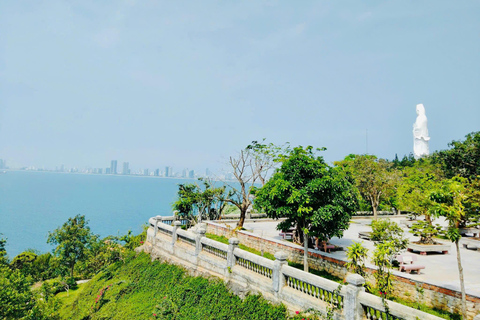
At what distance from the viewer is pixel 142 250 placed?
19438mm

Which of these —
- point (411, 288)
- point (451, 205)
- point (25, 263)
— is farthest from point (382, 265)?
point (25, 263)

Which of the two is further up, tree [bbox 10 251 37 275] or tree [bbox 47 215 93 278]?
tree [bbox 47 215 93 278]

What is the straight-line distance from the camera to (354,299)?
24.5 feet

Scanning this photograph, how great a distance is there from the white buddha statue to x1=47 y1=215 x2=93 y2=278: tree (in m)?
66.0

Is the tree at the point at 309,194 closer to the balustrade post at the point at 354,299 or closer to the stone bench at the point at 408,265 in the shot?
the stone bench at the point at 408,265

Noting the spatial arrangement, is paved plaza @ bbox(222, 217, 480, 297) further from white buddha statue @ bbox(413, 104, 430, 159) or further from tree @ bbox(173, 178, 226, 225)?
white buddha statue @ bbox(413, 104, 430, 159)

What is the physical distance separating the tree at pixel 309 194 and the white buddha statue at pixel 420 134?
6624cm

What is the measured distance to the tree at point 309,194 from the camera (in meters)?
10.6

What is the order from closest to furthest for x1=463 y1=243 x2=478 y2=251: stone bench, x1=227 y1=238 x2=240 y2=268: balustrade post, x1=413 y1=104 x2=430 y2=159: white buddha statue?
x1=227 y1=238 x2=240 y2=268: balustrade post → x1=463 y1=243 x2=478 y2=251: stone bench → x1=413 y1=104 x2=430 y2=159: white buddha statue

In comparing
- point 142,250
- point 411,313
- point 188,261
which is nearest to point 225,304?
point 188,261

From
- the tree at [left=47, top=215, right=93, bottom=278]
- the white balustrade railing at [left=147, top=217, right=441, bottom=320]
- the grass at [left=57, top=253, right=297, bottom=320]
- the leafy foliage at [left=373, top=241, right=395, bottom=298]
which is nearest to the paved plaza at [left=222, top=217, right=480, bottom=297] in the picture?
the leafy foliage at [left=373, top=241, right=395, bottom=298]

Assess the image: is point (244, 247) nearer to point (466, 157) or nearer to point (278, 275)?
point (278, 275)

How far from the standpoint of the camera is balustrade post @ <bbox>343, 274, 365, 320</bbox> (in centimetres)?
748

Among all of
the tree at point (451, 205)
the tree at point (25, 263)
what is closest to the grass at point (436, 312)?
the tree at point (451, 205)
